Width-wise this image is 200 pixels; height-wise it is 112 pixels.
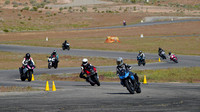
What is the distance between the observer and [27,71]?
25516 mm

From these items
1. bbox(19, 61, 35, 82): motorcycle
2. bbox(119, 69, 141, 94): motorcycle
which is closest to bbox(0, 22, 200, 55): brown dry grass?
bbox(19, 61, 35, 82): motorcycle

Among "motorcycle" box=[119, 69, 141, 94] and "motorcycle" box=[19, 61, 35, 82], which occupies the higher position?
"motorcycle" box=[119, 69, 141, 94]

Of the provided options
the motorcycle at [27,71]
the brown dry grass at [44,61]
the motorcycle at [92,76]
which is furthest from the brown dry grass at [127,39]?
the motorcycle at [92,76]

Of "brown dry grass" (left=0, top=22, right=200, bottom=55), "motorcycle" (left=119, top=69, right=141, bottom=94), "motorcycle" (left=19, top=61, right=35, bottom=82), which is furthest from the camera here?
"brown dry grass" (left=0, top=22, right=200, bottom=55)

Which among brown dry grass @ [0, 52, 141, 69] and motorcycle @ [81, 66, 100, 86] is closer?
motorcycle @ [81, 66, 100, 86]

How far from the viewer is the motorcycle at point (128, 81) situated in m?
17.1

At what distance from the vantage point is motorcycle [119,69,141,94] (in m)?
17.1

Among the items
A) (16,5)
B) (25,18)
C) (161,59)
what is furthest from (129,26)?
(16,5)

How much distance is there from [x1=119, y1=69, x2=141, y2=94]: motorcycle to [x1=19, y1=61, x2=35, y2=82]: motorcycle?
945 centimetres

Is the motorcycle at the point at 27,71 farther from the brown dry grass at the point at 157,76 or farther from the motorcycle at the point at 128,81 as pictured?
the motorcycle at the point at 128,81

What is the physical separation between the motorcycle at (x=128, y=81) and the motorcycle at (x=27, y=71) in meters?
9.45

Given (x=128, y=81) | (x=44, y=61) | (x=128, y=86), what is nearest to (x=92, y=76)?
(x=128, y=81)

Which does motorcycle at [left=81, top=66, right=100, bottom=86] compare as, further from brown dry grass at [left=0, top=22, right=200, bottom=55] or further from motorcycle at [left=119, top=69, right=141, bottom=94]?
brown dry grass at [left=0, top=22, right=200, bottom=55]

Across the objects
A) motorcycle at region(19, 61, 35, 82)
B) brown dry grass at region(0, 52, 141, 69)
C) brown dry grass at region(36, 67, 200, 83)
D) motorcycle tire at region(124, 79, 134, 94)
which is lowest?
brown dry grass at region(0, 52, 141, 69)
